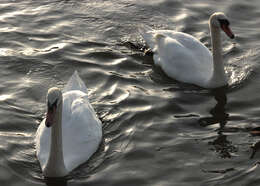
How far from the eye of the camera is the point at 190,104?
478 inches

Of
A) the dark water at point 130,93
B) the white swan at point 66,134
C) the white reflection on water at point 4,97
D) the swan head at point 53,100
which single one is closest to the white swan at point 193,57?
the dark water at point 130,93

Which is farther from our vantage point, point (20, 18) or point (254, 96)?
point (20, 18)

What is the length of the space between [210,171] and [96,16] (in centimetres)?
711

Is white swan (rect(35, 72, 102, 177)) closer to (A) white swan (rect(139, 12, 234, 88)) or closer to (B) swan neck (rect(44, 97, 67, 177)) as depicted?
(B) swan neck (rect(44, 97, 67, 177))

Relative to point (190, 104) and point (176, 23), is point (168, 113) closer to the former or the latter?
point (190, 104)

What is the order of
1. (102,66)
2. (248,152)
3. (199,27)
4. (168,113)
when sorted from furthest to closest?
(199,27) → (102,66) → (168,113) → (248,152)

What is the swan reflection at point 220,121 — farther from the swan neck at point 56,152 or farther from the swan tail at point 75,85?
the swan neck at point 56,152

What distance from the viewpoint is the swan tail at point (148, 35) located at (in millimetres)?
14467

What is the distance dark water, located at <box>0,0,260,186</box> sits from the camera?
9938mm

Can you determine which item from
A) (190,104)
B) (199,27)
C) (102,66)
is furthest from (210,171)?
(199,27)

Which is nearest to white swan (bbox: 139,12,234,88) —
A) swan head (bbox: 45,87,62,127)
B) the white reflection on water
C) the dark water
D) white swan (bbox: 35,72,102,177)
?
the dark water

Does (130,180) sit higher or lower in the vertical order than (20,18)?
lower

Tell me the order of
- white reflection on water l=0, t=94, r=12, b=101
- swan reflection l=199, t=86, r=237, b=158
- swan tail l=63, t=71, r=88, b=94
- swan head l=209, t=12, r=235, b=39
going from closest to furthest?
swan reflection l=199, t=86, r=237, b=158 → swan tail l=63, t=71, r=88, b=94 → white reflection on water l=0, t=94, r=12, b=101 → swan head l=209, t=12, r=235, b=39

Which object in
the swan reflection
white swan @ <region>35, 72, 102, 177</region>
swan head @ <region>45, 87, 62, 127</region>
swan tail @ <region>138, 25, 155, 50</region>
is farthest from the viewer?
swan tail @ <region>138, 25, 155, 50</region>
